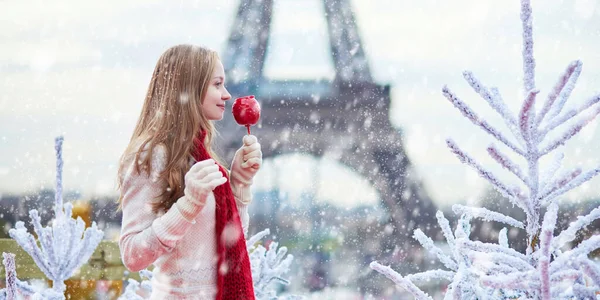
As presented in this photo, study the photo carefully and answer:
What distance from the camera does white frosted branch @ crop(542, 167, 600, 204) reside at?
97 centimetres

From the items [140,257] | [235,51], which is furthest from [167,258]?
[235,51]

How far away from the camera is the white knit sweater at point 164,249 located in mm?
1511

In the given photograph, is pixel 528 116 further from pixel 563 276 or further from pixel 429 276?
pixel 429 276

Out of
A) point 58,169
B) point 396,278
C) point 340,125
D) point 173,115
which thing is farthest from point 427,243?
point 340,125

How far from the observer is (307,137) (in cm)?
836

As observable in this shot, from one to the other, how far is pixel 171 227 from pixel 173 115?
0.31 meters

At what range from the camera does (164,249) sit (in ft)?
4.86

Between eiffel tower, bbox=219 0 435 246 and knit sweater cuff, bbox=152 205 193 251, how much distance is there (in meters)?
6.16

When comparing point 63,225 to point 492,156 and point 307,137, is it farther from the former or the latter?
point 307,137

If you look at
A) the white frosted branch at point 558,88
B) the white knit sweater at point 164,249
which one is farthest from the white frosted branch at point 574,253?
the white knit sweater at point 164,249

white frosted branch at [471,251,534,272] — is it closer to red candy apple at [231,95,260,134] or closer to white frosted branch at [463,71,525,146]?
white frosted branch at [463,71,525,146]

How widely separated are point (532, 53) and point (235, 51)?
832 cm

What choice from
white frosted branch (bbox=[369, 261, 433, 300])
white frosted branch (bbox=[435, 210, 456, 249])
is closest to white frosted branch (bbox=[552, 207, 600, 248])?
white frosted branch (bbox=[369, 261, 433, 300])

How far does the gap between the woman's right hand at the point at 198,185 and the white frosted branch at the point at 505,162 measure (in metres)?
0.61
